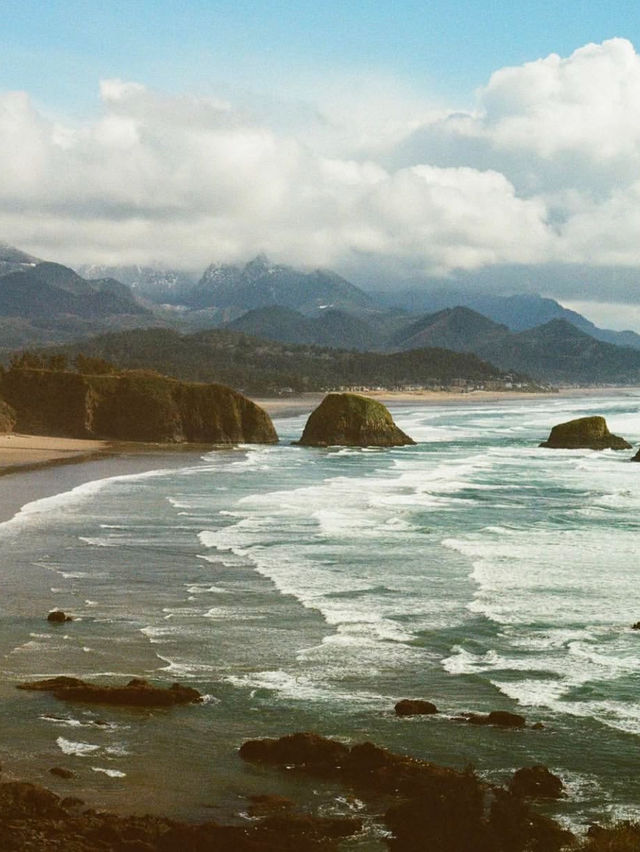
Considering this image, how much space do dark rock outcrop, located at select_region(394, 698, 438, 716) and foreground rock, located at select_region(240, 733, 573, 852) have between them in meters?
1.75

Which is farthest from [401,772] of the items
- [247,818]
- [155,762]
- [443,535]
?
[443,535]

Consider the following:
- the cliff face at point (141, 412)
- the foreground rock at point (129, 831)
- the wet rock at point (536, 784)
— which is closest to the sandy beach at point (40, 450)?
the cliff face at point (141, 412)

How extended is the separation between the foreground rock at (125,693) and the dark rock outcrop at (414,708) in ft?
10.3

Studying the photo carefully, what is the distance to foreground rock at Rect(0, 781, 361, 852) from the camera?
1067 cm

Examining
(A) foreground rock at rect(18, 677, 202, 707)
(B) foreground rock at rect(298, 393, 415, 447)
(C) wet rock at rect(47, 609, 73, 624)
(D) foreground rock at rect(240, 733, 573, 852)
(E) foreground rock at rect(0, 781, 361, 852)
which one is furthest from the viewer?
(B) foreground rock at rect(298, 393, 415, 447)

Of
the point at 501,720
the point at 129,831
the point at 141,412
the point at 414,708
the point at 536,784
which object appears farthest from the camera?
the point at 141,412

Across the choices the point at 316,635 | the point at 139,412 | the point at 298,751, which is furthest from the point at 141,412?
the point at 298,751

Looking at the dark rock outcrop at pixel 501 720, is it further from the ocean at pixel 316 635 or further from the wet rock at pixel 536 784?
the wet rock at pixel 536 784

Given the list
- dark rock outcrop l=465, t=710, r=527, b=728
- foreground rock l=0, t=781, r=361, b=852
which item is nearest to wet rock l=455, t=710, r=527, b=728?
dark rock outcrop l=465, t=710, r=527, b=728

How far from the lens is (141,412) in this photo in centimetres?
8275

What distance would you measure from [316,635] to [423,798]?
354 inches

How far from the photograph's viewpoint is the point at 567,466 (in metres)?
63.1

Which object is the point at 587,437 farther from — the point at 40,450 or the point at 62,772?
the point at 62,772

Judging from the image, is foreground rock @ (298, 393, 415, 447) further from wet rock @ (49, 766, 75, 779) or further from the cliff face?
wet rock @ (49, 766, 75, 779)
